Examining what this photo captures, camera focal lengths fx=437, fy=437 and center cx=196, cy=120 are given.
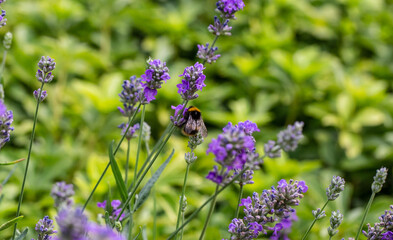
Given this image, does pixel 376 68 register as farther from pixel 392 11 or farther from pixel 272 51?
pixel 392 11

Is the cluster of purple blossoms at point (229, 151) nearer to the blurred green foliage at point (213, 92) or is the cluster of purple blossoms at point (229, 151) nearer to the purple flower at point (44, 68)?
the purple flower at point (44, 68)

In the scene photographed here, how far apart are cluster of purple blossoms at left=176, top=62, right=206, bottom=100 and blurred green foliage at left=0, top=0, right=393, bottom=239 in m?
1.54

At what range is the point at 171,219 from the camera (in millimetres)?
2551

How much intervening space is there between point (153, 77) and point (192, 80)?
0.09 m

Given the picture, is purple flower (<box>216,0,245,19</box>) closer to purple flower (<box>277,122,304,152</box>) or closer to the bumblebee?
the bumblebee

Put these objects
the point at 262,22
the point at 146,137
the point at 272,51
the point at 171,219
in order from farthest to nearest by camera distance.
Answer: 1. the point at 262,22
2. the point at 272,51
3. the point at 171,219
4. the point at 146,137

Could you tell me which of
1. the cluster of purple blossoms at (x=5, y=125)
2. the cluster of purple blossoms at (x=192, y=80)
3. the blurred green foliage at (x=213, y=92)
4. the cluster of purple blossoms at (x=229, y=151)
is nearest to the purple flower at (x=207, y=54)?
the cluster of purple blossoms at (x=192, y=80)

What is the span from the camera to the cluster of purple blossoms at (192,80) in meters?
0.91

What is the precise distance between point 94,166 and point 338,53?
2744mm

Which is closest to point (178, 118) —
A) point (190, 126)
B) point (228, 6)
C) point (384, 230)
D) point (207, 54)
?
point (190, 126)

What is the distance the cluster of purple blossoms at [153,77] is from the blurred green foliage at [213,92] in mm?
1524

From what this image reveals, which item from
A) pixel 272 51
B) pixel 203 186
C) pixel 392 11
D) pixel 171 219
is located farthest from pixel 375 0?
pixel 171 219

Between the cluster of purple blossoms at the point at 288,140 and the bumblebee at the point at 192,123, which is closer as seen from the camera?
the cluster of purple blossoms at the point at 288,140

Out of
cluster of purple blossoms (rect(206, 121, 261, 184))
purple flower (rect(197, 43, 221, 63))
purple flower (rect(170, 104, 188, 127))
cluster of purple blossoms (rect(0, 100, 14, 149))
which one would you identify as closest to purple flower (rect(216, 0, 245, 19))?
purple flower (rect(197, 43, 221, 63))
